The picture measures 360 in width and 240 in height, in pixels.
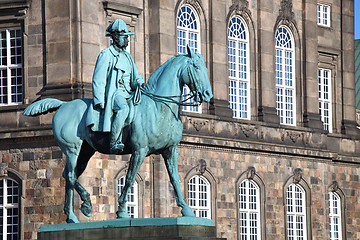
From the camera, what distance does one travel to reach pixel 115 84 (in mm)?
23219

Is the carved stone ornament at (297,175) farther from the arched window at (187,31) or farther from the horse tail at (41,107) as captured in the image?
the horse tail at (41,107)

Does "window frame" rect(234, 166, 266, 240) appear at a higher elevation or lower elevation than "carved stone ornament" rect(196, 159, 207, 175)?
lower

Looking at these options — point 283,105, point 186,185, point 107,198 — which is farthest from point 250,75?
point 107,198

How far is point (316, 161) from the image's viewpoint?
1761 inches

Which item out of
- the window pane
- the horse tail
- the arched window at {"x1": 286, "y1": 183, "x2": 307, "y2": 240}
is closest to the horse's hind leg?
the horse tail

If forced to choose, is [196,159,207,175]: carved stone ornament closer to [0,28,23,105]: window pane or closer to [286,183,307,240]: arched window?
[286,183,307,240]: arched window

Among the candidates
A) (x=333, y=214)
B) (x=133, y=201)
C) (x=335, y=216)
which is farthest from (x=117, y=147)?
(x=335, y=216)

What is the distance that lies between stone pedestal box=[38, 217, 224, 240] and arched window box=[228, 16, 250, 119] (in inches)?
772

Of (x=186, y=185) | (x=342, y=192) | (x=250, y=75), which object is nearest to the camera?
(x=186, y=185)

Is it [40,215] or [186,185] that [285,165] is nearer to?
[186,185]

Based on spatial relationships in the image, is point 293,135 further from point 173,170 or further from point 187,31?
point 173,170

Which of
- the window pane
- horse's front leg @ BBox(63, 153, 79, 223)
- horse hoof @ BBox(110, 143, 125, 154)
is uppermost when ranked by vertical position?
the window pane

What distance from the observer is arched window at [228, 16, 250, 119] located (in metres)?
41.9

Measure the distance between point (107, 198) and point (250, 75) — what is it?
914cm
